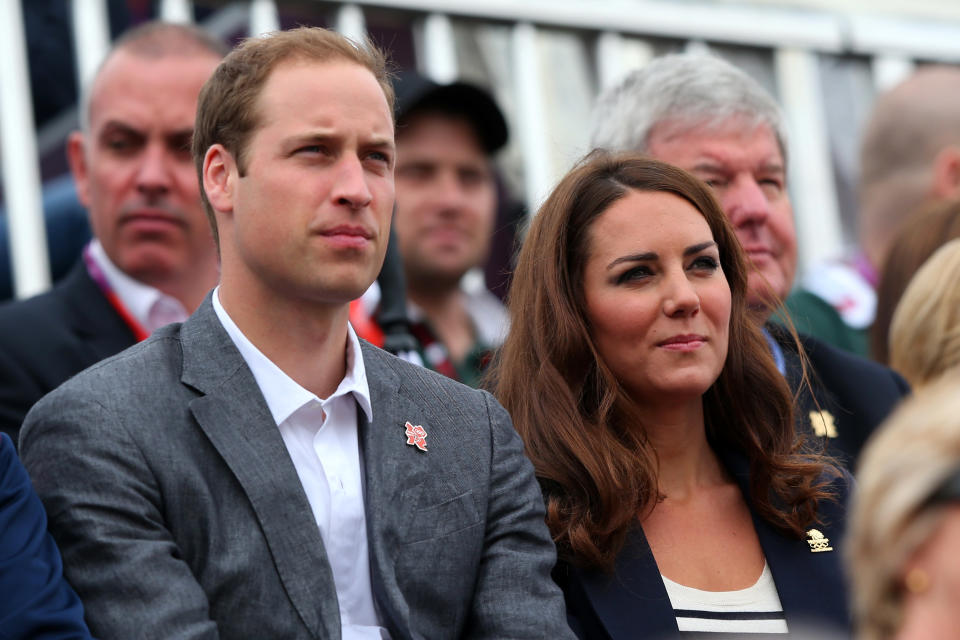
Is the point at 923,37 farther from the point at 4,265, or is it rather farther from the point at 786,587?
the point at 786,587

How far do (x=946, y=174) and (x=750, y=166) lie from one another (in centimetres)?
194

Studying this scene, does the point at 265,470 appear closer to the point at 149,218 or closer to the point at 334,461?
Result: the point at 334,461

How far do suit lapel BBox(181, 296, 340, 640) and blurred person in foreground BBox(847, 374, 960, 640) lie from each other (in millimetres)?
1199

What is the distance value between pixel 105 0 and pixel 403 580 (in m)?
3.80

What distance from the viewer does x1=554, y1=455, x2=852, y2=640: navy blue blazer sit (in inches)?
115

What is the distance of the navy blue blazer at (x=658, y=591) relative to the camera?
2.93 m

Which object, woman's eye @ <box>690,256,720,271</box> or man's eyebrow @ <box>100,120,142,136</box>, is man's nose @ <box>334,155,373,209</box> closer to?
woman's eye @ <box>690,256,720,271</box>

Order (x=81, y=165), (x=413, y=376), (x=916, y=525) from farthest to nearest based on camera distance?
(x=81, y=165) < (x=413, y=376) < (x=916, y=525)

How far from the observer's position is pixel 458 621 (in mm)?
2699

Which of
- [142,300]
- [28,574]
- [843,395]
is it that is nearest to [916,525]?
[28,574]

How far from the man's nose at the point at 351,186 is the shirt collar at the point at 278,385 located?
31 cm

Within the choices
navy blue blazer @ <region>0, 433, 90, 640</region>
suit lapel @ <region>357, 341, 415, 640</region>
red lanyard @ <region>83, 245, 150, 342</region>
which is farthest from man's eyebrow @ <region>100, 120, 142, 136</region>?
navy blue blazer @ <region>0, 433, 90, 640</region>

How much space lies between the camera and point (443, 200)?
5.04 m

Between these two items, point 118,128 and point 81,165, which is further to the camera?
point 81,165
